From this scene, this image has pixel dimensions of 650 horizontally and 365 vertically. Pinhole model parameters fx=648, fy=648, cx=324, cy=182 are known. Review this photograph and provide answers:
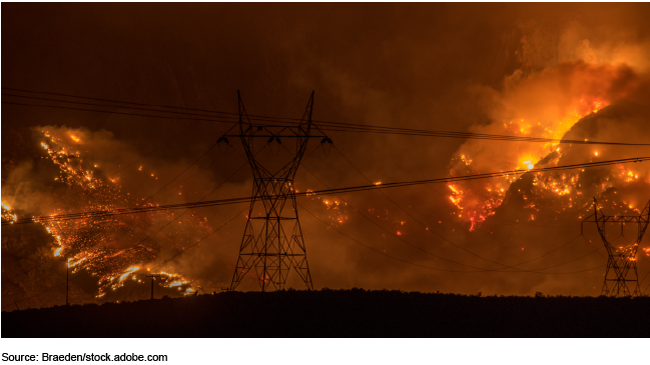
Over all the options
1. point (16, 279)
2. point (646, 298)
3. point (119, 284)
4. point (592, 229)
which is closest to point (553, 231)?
point (592, 229)

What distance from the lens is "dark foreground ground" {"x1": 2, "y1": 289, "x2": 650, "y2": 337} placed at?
3150 cm

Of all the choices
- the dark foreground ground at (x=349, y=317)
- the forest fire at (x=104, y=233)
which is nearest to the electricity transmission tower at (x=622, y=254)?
the dark foreground ground at (x=349, y=317)

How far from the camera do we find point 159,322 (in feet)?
110

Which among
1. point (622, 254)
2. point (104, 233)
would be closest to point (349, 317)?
point (622, 254)

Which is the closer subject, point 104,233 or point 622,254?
point 622,254

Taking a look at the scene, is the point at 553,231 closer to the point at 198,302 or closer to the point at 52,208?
the point at 198,302

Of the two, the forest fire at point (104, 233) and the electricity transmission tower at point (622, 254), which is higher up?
the forest fire at point (104, 233)

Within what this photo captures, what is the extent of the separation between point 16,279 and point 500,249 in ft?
467

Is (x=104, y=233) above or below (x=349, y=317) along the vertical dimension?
above

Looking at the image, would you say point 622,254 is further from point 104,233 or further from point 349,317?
point 104,233

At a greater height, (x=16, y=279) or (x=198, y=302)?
(x=16, y=279)

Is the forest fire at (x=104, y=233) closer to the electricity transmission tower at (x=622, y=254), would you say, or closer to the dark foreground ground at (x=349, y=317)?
the electricity transmission tower at (x=622, y=254)

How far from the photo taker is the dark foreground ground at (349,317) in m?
31.5

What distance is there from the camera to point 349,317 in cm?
3322
